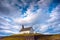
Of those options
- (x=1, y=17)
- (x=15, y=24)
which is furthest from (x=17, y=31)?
(x=1, y=17)

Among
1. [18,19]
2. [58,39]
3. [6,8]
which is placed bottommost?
[58,39]

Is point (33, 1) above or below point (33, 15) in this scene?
above

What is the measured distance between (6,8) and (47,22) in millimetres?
1193

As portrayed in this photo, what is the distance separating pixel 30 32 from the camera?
4797mm

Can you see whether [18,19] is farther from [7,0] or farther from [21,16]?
[7,0]

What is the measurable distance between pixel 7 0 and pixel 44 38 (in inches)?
56.9

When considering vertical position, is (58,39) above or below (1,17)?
below

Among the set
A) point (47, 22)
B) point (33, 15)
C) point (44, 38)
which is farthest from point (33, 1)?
point (44, 38)

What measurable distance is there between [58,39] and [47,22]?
534 mm

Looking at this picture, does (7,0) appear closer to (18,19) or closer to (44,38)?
(18,19)

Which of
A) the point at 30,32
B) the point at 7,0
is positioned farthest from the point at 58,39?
the point at 7,0

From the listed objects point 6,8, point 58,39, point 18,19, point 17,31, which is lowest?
point 58,39

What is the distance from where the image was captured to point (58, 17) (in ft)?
15.8

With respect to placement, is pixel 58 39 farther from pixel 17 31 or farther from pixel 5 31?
pixel 5 31
